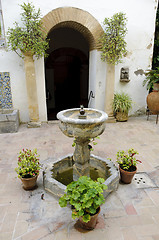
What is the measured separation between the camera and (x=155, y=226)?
6.89ft

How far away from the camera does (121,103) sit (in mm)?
5816

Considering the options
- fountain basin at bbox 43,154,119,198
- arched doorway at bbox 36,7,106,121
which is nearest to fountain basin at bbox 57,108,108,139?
fountain basin at bbox 43,154,119,198

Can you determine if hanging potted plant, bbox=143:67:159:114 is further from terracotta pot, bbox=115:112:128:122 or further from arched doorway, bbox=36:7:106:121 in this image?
arched doorway, bbox=36:7:106:121

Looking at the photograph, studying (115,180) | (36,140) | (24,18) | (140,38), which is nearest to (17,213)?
(115,180)

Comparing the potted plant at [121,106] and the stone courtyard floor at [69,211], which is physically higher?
the potted plant at [121,106]

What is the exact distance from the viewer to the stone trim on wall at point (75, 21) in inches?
192

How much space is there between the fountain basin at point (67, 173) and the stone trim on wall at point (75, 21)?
3831mm

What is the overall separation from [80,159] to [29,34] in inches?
145

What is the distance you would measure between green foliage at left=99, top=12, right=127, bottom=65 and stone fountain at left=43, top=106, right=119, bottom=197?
10.1ft

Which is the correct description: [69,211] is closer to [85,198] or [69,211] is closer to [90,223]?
[90,223]

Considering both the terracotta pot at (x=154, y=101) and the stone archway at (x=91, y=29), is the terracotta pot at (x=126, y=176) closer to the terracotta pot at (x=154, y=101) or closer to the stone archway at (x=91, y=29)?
the stone archway at (x=91, y=29)

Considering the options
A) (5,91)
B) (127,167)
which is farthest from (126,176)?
(5,91)

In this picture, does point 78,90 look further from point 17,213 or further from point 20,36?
point 17,213

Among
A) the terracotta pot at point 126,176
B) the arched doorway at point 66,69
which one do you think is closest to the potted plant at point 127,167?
the terracotta pot at point 126,176
